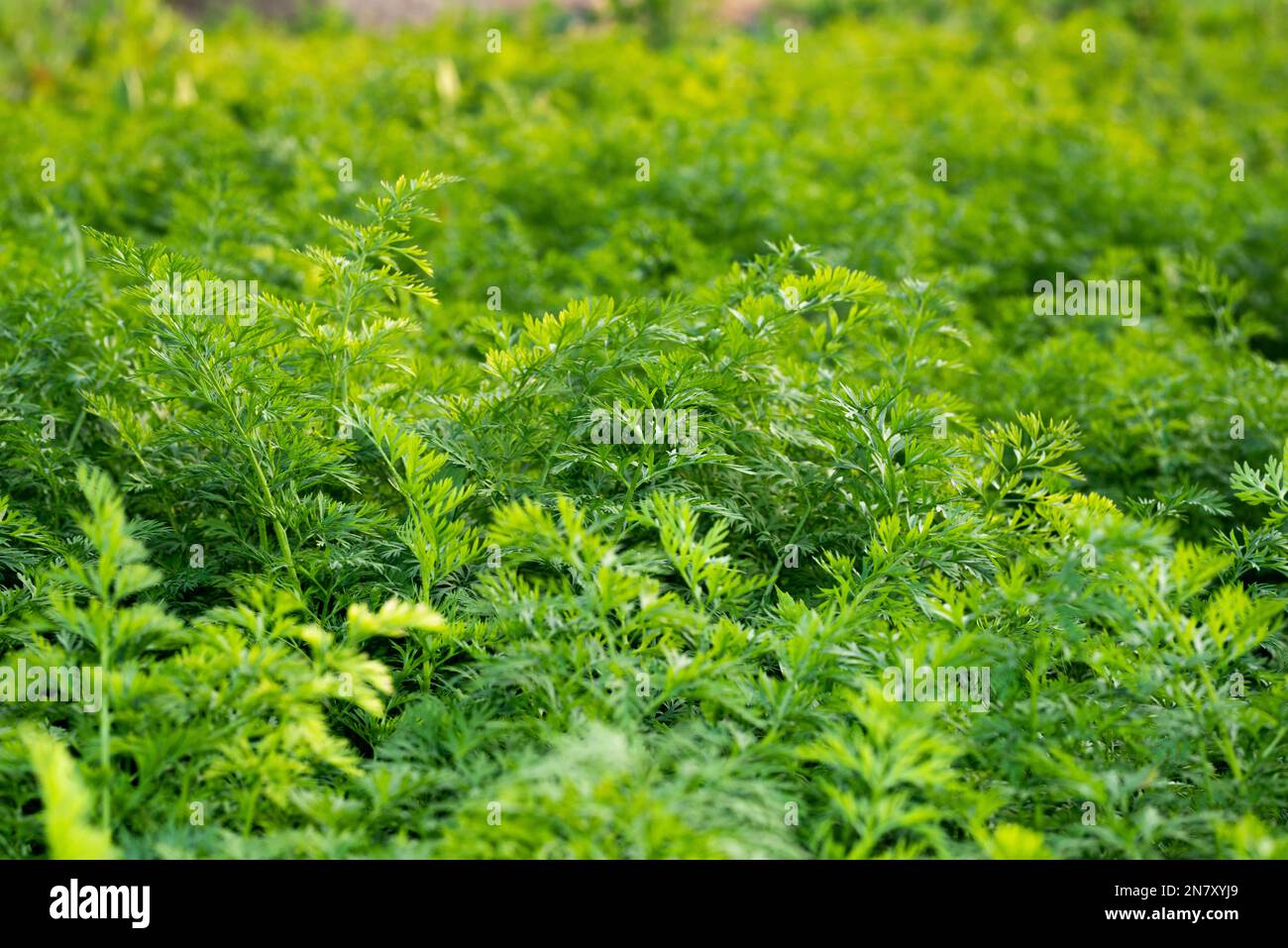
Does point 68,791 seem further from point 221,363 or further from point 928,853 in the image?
→ point 928,853

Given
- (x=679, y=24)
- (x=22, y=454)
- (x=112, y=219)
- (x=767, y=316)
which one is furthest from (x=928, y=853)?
(x=679, y=24)
